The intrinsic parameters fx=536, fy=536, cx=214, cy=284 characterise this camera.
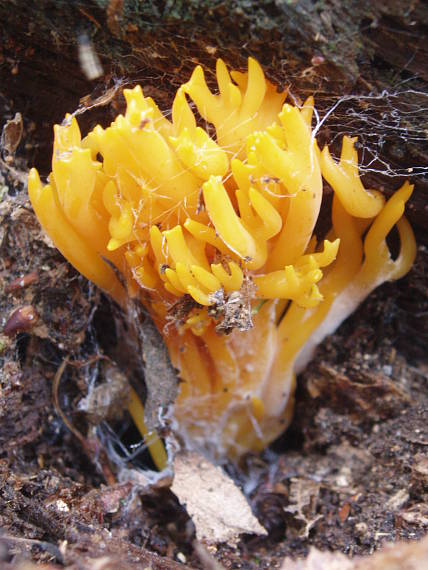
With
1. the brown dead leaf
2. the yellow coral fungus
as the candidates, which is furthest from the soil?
the yellow coral fungus

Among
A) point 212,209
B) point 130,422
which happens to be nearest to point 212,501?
point 130,422

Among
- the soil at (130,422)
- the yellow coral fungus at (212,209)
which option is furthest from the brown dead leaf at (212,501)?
the yellow coral fungus at (212,209)

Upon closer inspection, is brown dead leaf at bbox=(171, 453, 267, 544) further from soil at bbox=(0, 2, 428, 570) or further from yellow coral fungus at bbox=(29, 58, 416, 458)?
yellow coral fungus at bbox=(29, 58, 416, 458)

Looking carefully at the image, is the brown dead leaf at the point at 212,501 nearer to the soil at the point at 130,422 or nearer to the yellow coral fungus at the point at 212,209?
the soil at the point at 130,422

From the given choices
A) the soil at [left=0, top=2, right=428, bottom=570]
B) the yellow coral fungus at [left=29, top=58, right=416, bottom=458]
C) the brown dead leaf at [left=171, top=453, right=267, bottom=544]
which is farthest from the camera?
the brown dead leaf at [left=171, top=453, right=267, bottom=544]

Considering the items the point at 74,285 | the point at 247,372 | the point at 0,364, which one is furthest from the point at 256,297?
the point at 0,364

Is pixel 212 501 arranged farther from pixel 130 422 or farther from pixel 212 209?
pixel 212 209
